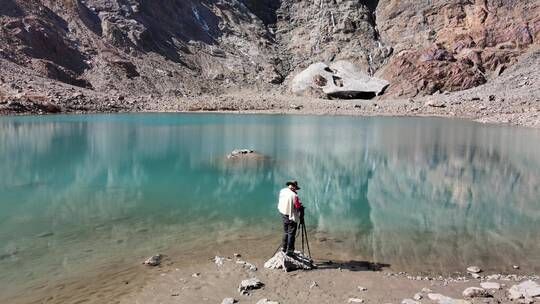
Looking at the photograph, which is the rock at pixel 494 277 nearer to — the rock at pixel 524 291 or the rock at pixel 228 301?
the rock at pixel 524 291

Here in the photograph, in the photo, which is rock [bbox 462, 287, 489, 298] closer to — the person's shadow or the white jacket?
the person's shadow

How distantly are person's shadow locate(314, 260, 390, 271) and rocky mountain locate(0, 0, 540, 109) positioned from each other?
181ft

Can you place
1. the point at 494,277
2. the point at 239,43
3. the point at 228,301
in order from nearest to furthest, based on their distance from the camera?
1. the point at 228,301
2. the point at 494,277
3. the point at 239,43

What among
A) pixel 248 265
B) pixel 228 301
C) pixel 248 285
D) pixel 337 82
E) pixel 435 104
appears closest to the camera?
pixel 228 301

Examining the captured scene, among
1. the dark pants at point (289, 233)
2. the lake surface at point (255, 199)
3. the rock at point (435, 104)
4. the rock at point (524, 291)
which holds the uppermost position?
the rock at point (435, 104)

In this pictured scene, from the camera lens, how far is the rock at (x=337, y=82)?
81750 millimetres

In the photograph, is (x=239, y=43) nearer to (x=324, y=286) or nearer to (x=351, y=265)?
(x=351, y=265)

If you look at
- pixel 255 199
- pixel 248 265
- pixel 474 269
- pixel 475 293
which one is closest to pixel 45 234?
pixel 248 265

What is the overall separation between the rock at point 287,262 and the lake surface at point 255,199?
1338 millimetres

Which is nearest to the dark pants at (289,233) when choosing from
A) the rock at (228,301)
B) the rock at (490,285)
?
the rock at (228,301)

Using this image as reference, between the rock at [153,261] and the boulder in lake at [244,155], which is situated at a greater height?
the boulder in lake at [244,155]

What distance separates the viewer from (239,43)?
9688 cm

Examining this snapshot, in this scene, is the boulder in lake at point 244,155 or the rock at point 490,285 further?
the boulder in lake at point 244,155

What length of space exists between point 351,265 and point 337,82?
246 feet
